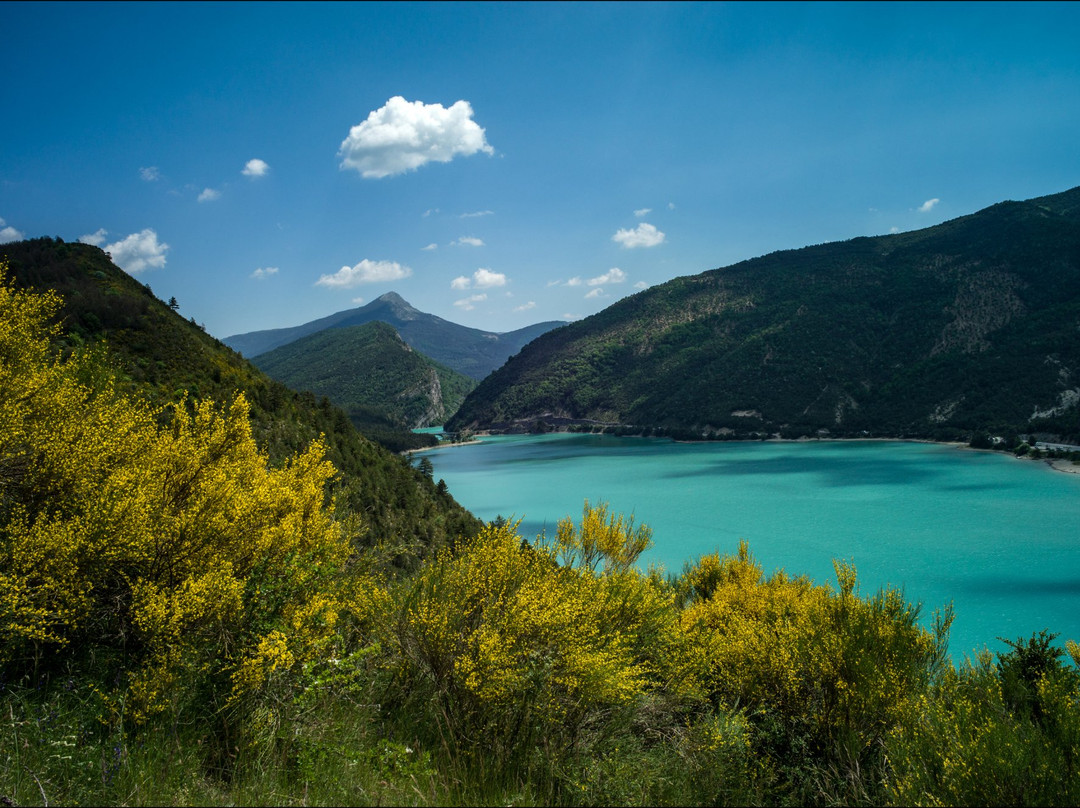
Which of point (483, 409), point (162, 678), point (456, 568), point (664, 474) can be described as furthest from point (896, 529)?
point (483, 409)

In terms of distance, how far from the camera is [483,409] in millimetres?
137000

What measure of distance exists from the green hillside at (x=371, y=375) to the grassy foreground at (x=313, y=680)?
120 metres

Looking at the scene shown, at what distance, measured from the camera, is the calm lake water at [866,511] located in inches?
984

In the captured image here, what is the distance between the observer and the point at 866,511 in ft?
136

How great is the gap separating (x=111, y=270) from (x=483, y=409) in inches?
4363

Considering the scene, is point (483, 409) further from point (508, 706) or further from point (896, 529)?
point (508, 706)

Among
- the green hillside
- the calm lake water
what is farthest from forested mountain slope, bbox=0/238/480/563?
the green hillside

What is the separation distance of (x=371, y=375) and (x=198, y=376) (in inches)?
5181

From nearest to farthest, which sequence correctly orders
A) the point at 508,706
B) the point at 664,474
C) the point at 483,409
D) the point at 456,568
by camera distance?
1. the point at 508,706
2. the point at 456,568
3. the point at 664,474
4. the point at 483,409

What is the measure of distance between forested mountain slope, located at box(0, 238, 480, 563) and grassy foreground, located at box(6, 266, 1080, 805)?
33.0ft

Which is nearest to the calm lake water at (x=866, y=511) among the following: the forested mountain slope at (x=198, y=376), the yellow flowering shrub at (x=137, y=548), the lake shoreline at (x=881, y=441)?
the lake shoreline at (x=881, y=441)

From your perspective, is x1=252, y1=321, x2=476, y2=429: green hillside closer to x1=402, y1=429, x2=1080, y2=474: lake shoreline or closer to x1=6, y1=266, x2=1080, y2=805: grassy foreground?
x1=402, y1=429, x2=1080, y2=474: lake shoreline

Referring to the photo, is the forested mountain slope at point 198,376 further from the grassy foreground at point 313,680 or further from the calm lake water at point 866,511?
the grassy foreground at point 313,680

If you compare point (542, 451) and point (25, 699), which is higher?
point (25, 699)
